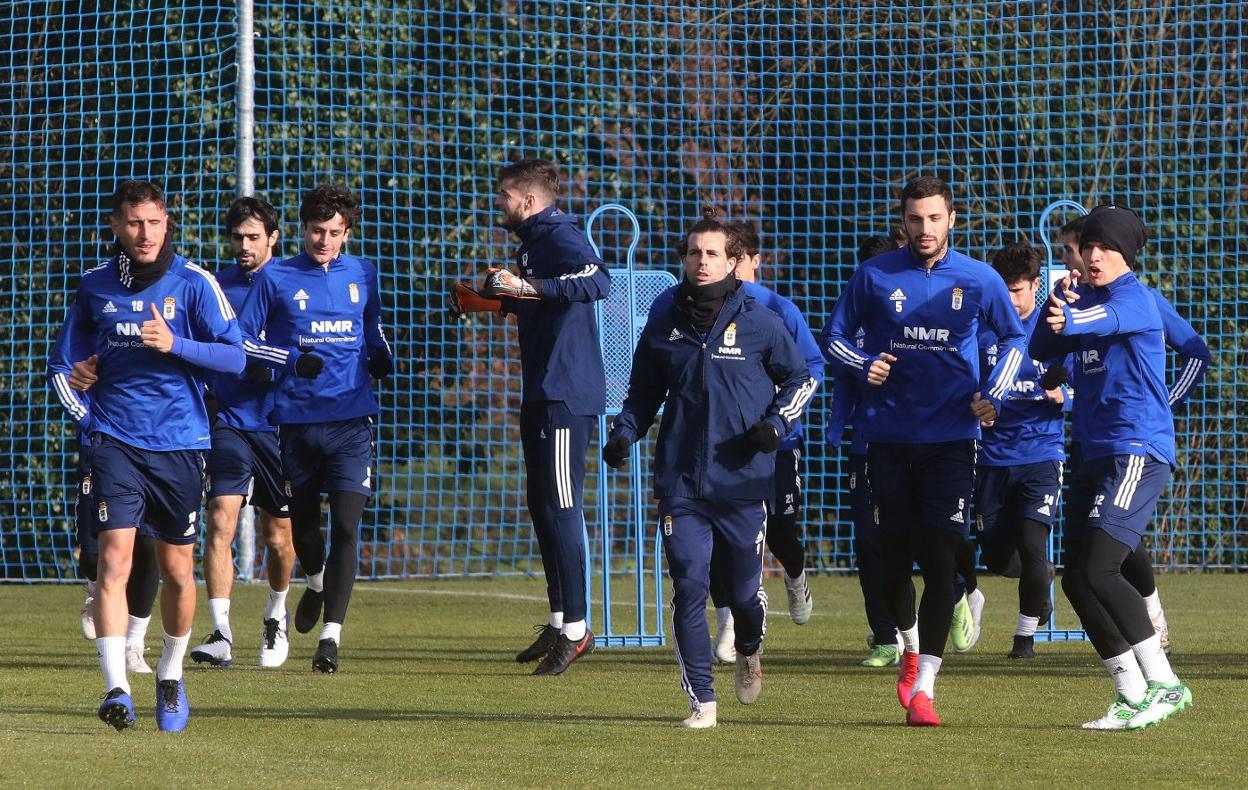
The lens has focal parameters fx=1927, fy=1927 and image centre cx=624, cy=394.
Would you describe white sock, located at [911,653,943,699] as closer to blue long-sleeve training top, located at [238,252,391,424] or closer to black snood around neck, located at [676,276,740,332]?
black snood around neck, located at [676,276,740,332]

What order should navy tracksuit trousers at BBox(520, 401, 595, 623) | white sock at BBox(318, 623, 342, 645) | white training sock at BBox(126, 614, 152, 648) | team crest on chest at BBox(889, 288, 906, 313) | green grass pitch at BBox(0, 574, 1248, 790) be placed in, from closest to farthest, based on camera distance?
green grass pitch at BBox(0, 574, 1248, 790) < team crest on chest at BBox(889, 288, 906, 313) < white training sock at BBox(126, 614, 152, 648) < white sock at BBox(318, 623, 342, 645) < navy tracksuit trousers at BBox(520, 401, 595, 623)

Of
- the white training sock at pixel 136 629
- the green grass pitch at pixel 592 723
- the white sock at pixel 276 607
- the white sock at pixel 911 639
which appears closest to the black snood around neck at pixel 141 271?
the green grass pitch at pixel 592 723

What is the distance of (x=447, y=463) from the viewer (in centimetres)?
1408

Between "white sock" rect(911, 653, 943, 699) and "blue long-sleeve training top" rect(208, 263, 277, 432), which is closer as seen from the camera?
"white sock" rect(911, 653, 943, 699)

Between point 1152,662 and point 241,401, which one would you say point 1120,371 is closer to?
point 1152,662

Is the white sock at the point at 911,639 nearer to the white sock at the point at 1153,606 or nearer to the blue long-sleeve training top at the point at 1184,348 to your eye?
the blue long-sleeve training top at the point at 1184,348

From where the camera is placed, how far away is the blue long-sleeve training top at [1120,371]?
6.42 metres

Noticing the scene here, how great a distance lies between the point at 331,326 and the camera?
28.4 ft

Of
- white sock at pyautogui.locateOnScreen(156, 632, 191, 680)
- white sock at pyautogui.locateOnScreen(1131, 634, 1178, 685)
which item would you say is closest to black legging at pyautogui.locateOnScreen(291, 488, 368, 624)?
white sock at pyautogui.locateOnScreen(156, 632, 191, 680)

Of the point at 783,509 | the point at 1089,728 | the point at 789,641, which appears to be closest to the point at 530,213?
the point at 783,509

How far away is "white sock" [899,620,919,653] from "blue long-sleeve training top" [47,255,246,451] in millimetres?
2552

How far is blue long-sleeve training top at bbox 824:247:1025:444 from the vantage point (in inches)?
268

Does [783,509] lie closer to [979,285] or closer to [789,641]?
[789,641]

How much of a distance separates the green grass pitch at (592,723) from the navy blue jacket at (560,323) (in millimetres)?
1228
